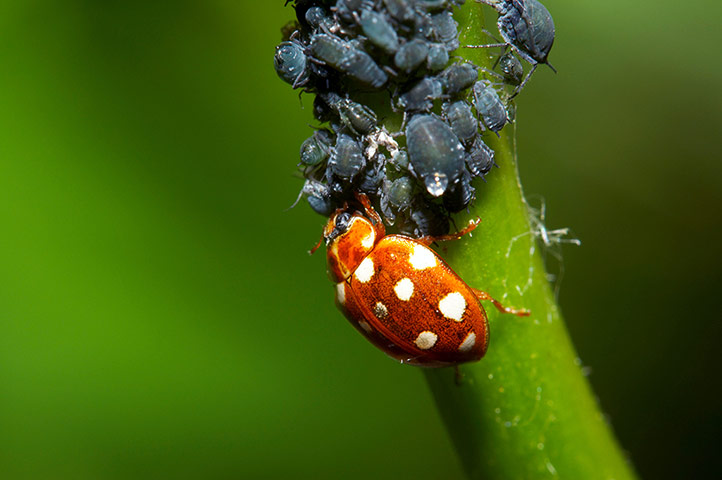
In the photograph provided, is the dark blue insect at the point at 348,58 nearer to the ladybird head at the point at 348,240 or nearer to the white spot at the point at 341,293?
the ladybird head at the point at 348,240

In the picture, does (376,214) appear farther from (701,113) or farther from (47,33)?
(701,113)

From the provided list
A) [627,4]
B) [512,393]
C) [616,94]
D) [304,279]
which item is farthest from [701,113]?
[512,393]

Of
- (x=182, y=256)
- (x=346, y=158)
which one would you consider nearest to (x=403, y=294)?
(x=346, y=158)

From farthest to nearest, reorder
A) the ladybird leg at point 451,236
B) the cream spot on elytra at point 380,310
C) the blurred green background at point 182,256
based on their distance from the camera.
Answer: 1. the blurred green background at point 182,256
2. the cream spot on elytra at point 380,310
3. the ladybird leg at point 451,236

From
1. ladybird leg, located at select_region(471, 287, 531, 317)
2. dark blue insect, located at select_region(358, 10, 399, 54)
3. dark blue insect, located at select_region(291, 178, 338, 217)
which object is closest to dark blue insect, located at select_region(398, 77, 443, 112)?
dark blue insect, located at select_region(358, 10, 399, 54)

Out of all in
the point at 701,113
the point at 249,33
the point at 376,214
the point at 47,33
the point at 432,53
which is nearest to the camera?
the point at 432,53

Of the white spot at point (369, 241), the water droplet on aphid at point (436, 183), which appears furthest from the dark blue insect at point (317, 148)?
the white spot at point (369, 241)

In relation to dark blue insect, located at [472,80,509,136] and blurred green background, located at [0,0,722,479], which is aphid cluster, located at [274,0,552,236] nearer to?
dark blue insect, located at [472,80,509,136]
